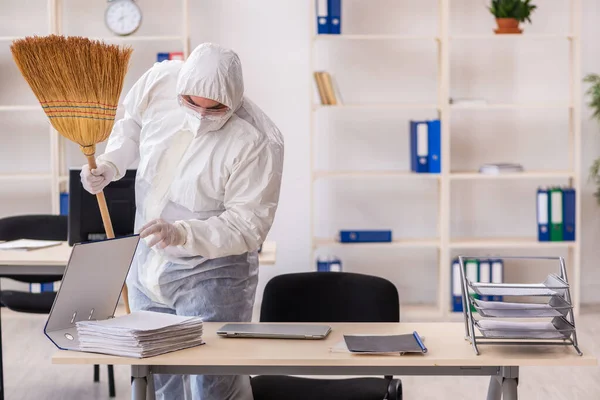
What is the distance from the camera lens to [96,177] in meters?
2.40

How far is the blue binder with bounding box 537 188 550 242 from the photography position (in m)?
5.09

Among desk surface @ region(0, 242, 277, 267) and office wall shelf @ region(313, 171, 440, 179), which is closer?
desk surface @ region(0, 242, 277, 267)

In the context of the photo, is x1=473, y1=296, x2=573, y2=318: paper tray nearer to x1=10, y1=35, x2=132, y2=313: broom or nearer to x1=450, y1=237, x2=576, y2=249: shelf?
x1=10, y1=35, x2=132, y2=313: broom

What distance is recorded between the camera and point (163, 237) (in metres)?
2.19

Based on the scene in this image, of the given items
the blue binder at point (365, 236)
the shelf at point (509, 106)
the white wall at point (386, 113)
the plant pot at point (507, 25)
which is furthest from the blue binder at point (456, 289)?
the plant pot at point (507, 25)

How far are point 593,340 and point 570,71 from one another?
5.50 feet

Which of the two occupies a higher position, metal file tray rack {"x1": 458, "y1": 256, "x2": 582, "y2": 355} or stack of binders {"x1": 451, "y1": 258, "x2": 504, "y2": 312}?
metal file tray rack {"x1": 458, "y1": 256, "x2": 582, "y2": 355}

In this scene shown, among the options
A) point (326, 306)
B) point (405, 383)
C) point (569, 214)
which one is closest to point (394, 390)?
point (326, 306)

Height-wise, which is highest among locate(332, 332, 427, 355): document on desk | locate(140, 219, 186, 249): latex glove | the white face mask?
the white face mask

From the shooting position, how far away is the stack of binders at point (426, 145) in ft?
16.4

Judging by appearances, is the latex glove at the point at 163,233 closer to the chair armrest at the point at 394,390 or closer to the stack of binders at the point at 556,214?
the chair armrest at the point at 394,390

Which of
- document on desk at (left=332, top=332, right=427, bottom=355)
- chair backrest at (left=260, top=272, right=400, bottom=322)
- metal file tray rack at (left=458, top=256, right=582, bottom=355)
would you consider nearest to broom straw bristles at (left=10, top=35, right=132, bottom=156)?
chair backrest at (left=260, top=272, right=400, bottom=322)

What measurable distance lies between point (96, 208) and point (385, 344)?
1645mm

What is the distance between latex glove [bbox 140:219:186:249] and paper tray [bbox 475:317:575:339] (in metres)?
0.81
